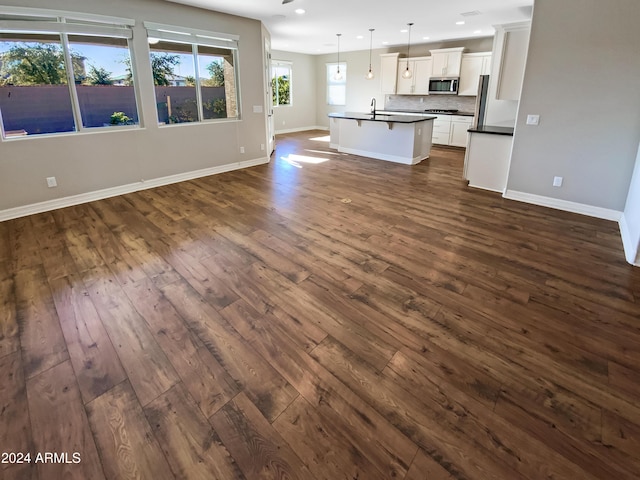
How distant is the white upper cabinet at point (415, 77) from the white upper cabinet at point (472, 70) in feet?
2.96

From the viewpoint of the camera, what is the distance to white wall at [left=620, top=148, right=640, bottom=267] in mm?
3084

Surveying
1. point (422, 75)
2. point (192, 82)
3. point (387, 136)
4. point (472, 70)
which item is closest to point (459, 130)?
point (472, 70)

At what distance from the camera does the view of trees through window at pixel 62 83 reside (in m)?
3.99

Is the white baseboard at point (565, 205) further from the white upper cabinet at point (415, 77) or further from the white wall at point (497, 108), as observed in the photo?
the white upper cabinet at point (415, 77)

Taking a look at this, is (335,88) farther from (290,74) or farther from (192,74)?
(192,74)

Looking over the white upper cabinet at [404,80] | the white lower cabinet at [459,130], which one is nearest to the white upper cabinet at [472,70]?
the white lower cabinet at [459,130]

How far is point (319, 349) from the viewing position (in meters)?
2.06

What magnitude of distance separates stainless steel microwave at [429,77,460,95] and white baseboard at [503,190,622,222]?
16.7 feet

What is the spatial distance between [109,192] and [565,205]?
6.28 meters

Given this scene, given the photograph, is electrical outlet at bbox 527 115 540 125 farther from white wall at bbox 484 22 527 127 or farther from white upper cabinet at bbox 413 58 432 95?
white upper cabinet at bbox 413 58 432 95

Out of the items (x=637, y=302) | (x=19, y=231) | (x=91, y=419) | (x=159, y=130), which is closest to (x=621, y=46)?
(x=637, y=302)

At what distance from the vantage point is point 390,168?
264 inches

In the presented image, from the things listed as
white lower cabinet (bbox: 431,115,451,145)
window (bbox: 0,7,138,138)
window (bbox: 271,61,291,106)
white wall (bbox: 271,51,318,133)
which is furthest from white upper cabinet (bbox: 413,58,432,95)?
window (bbox: 0,7,138,138)

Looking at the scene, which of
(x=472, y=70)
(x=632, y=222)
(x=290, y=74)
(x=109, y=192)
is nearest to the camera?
(x=632, y=222)
